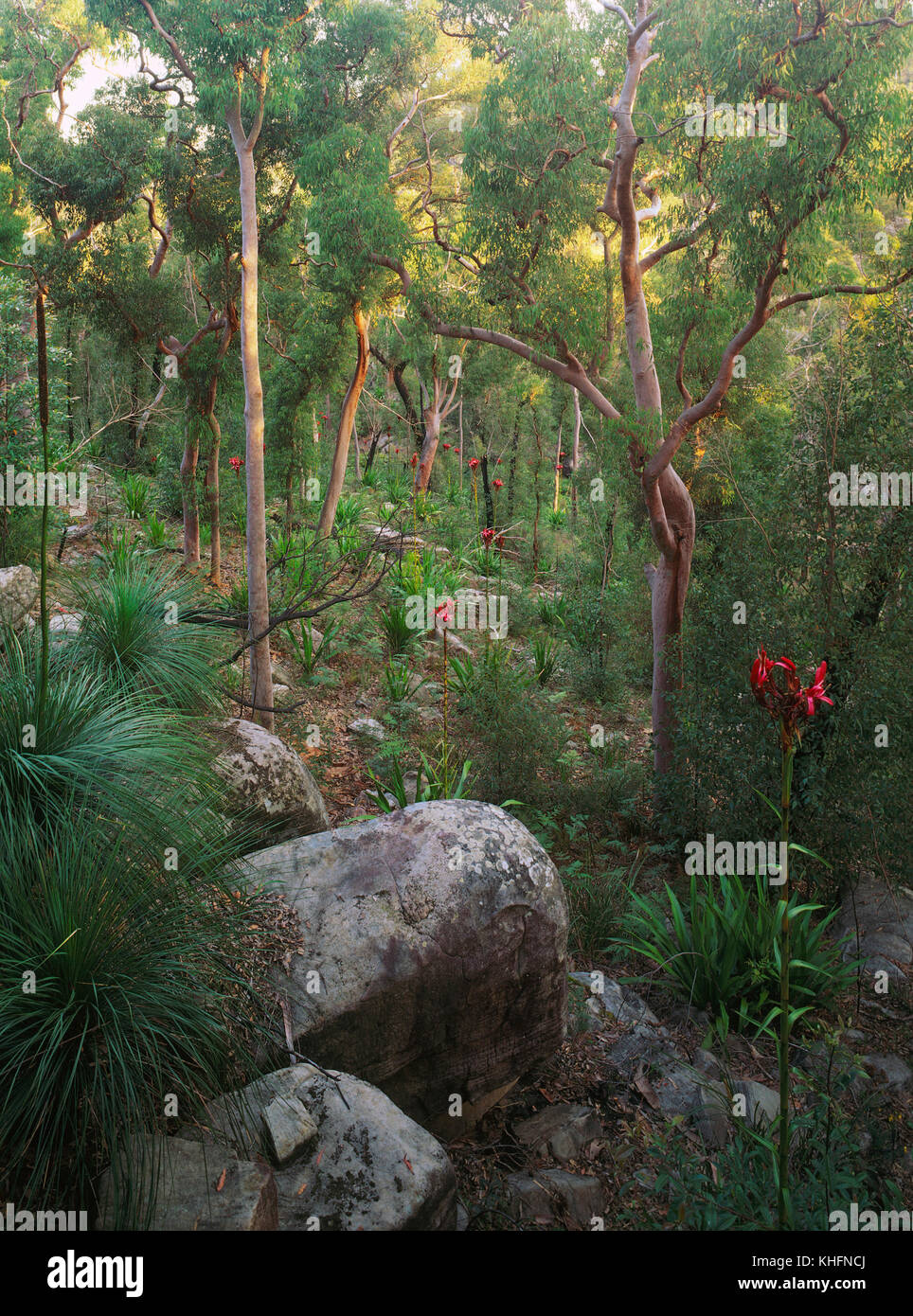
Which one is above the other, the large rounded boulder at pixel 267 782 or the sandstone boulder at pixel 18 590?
the sandstone boulder at pixel 18 590

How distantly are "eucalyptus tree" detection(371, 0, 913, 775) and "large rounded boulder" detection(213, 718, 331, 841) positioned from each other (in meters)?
2.82

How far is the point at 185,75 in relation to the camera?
22.2 ft

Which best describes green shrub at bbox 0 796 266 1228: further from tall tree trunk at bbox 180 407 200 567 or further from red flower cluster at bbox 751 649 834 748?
tall tree trunk at bbox 180 407 200 567

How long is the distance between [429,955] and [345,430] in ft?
32.9

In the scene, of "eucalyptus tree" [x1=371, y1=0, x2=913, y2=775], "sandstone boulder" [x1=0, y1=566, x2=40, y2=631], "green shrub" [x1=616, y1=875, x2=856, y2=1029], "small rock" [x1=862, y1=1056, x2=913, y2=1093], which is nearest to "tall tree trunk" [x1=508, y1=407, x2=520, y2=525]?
"eucalyptus tree" [x1=371, y1=0, x2=913, y2=775]

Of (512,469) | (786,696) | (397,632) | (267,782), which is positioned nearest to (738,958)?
(267,782)

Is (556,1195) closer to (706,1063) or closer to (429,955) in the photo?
(429,955)

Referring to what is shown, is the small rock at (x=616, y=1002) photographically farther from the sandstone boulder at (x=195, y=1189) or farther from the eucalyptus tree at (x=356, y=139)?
the eucalyptus tree at (x=356, y=139)

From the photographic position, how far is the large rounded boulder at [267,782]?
4.84m

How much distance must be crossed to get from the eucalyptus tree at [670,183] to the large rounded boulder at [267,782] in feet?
9.25

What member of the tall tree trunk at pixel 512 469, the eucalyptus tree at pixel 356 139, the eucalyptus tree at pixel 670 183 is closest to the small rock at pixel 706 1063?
the eucalyptus tree at pixel 670 183

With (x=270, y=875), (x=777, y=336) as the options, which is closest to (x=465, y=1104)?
(x=270, y=875)

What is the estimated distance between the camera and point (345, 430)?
1227 centimetres

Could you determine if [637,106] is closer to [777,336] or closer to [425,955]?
[777,336]
